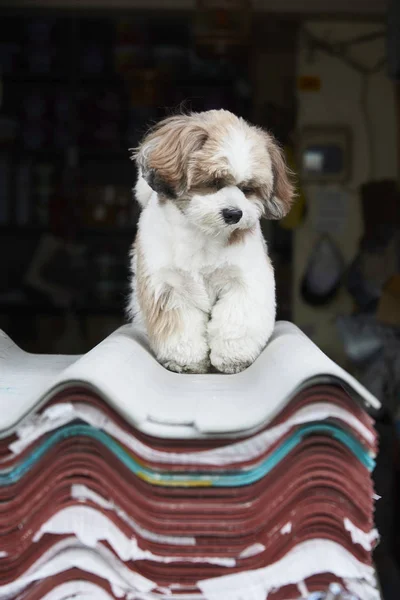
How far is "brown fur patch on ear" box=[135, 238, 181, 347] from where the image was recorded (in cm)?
111

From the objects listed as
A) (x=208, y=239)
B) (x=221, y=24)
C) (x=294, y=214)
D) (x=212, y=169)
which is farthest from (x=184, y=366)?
(x=294, y=214)

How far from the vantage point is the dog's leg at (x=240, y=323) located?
111 centimetres

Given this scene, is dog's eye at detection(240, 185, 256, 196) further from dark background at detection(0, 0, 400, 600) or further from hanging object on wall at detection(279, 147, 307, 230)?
dark background at detection(0, 0, 400, 600)

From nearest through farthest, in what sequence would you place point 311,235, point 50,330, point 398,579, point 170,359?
1. point 170,359
2. point 398,579
3. point 311,235
4. point 50,330

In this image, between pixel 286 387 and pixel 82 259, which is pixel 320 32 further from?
pixel 286 387

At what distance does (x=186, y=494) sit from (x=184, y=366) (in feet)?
0.99

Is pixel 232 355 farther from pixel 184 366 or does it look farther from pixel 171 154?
pixel 171 154

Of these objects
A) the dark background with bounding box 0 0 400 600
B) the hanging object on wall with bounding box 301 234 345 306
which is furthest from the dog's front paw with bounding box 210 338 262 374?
the hanging object on wall with bounding box 301 234 345 306

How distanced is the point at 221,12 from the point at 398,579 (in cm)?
219

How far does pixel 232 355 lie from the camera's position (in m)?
1.10

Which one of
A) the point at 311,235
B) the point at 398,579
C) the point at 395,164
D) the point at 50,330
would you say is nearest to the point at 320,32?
the point at 395,164

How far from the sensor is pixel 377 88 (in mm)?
3848

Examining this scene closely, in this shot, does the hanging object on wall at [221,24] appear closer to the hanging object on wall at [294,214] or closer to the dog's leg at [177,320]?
the hanging object on wall at [294,214]

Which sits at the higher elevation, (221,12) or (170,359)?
(221,12)
